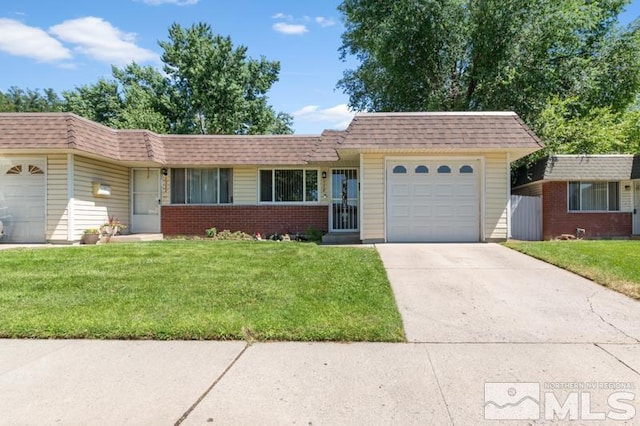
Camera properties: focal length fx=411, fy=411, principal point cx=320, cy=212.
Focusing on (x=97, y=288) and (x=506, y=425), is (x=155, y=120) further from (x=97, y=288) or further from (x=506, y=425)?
(x=506, y=425)

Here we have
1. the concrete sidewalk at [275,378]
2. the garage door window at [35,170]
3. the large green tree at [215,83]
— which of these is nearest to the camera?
the concrete sidewalk at [275,378]

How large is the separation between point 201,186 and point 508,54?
14.8 meters

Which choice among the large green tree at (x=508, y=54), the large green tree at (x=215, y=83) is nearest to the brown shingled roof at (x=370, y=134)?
the large green tree at (x=508, y=54)

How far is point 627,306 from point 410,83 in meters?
17.6

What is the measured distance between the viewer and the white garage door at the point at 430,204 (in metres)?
12.0

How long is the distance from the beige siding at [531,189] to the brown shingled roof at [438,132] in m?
6.78

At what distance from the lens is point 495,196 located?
39.2 feet

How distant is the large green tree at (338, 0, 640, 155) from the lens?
18703 millimetres

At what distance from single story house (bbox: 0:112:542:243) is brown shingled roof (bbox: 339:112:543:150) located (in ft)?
0.10

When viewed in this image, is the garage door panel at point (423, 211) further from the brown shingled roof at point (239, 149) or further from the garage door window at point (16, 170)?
the garage door window at point (16, 170)

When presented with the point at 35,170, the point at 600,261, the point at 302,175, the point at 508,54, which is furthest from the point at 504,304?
the point at 508,54

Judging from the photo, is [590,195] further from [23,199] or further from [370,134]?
[23,199]

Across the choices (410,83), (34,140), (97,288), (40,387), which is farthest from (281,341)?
(410,83)

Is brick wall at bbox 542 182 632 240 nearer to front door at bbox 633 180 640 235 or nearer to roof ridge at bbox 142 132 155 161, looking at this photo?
front door at bbox 633 180 640 235
